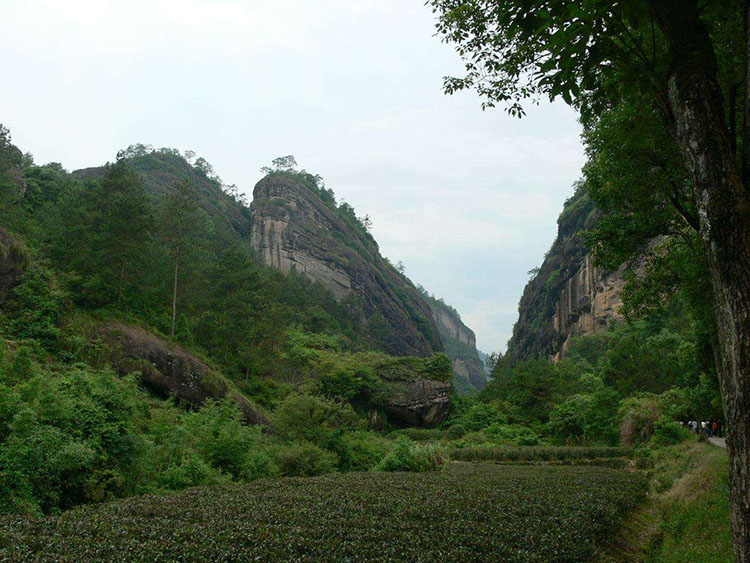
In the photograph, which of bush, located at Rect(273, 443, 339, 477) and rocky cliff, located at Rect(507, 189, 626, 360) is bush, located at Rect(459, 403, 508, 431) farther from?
rocky cliff, located at Rect(507, 189, 626, 360)

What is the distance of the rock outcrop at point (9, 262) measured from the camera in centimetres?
1884

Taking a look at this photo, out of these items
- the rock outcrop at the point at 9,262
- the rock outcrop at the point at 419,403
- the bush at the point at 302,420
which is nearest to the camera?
the bush at the point at 302,420

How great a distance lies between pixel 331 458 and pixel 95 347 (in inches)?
419

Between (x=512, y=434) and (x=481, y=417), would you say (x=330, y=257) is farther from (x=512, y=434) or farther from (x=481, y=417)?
(x=512, y=434)

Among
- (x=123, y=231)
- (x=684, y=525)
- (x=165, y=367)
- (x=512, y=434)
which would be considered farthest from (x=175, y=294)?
(x=512, y=434)

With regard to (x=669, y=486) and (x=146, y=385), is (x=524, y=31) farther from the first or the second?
(x=146, y=385)

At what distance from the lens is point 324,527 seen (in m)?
6.75

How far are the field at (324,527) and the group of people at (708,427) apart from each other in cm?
1703

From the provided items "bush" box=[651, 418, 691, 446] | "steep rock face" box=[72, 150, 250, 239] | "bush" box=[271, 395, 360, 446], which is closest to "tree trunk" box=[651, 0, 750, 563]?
"bush" box=[271, 395, 360, 446]

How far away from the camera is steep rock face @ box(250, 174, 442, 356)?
72.9 m

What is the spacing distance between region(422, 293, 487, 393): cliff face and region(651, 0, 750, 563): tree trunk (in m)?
115

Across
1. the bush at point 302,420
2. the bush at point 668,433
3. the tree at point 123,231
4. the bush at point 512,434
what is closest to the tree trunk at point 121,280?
the tree at point 123,231

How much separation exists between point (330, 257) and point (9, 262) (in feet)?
188

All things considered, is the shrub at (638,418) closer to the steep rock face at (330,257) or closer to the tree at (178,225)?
the tree at (178,225)
